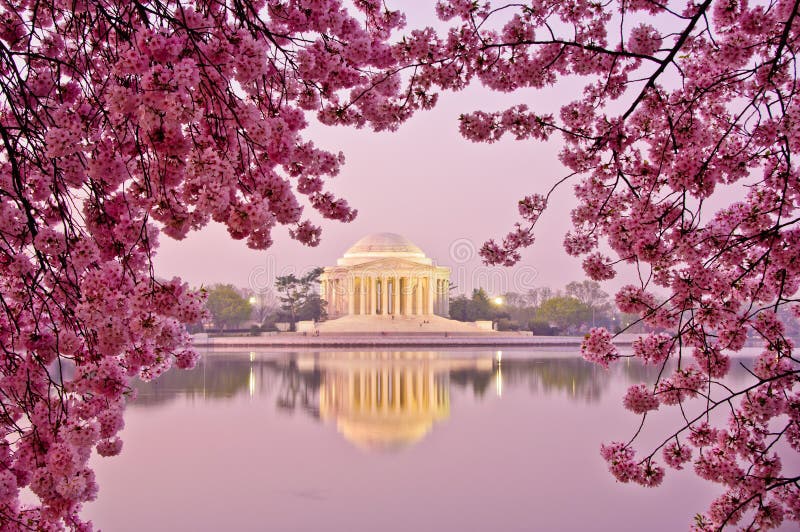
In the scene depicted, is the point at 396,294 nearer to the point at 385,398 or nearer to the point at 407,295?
the point at 407,295

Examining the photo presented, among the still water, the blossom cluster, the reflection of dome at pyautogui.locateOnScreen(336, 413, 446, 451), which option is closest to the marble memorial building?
the still water

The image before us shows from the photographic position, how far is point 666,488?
35.0ft

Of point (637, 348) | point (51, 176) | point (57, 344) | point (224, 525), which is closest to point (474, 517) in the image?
point (224, 525)

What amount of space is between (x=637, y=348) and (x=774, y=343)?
2.67 feet

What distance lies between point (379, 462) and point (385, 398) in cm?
752

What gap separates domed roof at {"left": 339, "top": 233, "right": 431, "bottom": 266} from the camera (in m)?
80.5

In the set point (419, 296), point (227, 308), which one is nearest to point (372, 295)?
point (419, 296)

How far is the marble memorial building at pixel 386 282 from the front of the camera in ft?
251

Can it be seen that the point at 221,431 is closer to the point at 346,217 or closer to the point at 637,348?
the point at 346,217

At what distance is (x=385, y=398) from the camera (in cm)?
1972

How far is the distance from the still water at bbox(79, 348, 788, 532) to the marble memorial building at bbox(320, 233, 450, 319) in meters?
53.8

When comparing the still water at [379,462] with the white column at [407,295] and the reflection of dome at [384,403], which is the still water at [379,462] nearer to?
the reflection of dome at [384,403]

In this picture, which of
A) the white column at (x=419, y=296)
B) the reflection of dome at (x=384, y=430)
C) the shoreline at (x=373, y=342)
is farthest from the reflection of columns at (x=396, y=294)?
the reflection of dome at (x=384, y=430)

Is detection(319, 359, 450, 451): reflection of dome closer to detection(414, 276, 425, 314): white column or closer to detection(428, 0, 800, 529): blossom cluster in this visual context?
detection(428, 0, 800, 529): blossom cluster
